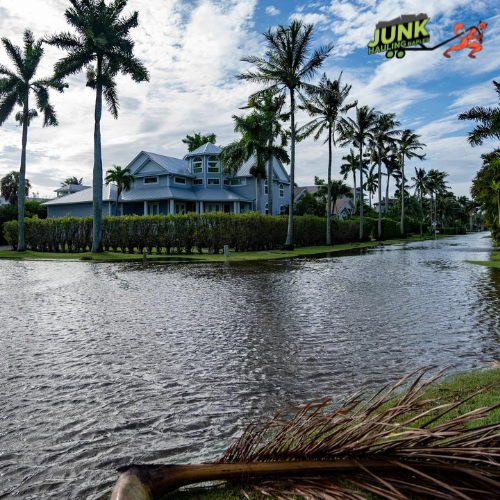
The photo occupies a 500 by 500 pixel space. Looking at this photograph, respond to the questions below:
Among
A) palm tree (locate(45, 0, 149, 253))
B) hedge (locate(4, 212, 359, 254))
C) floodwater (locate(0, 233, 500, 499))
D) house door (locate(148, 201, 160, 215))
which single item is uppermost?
palm tree (locate(45, 0, 149, 253))

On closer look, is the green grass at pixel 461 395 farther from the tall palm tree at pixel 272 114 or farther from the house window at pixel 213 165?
the house window at pixel 213 165

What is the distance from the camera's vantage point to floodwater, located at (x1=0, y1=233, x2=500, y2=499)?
334 cm

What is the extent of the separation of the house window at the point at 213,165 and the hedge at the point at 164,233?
53.2ft

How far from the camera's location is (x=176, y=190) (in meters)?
45.3

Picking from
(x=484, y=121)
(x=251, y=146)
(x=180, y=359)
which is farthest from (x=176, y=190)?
(x=180, y=359)

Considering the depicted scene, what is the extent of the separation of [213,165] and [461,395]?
45.8 metres

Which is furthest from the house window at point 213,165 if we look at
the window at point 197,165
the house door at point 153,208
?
the house door at point 153,208

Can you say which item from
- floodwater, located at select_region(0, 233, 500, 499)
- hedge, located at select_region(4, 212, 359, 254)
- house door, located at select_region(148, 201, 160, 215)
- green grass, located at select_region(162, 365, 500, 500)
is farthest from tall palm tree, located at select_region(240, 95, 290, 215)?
green grass, located at select_region(162, 365, 500, 500)

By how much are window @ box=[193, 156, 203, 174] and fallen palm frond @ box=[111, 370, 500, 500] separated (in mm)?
48040

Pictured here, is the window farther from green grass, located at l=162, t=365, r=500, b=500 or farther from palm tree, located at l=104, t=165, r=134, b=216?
green grass, located at l=162, t=365, r=500, b=500

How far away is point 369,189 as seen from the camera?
85.8m

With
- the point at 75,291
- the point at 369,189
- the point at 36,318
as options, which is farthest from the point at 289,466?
the point at 369,189

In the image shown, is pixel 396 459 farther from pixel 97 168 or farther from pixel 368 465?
pixel 97 168

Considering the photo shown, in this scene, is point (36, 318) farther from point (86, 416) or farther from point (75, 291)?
point (86, 416)
